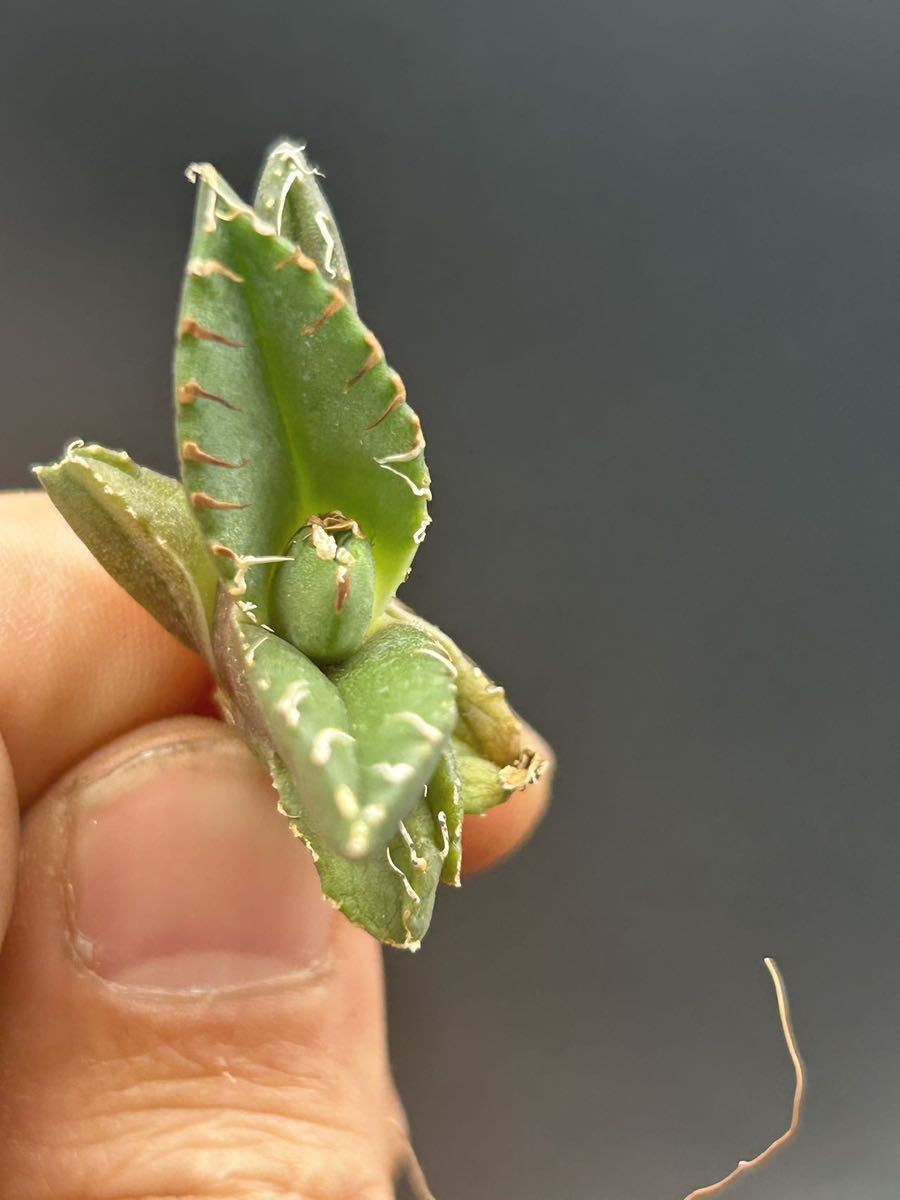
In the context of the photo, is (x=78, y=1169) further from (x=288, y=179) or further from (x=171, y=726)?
(x=288, y=179)

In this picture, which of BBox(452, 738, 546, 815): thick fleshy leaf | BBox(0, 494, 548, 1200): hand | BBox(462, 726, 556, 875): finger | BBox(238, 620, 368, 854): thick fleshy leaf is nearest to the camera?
BBox(238, 620, 368, 854): thick fleshy leaf

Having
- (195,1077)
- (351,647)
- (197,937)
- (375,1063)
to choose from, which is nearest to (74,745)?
(197,937)

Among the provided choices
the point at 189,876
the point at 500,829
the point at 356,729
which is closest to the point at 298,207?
the point at 356,729

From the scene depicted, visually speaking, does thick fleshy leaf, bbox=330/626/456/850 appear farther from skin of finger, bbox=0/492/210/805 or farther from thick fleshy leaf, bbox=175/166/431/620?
skin of finger, bbox=0/492/210/805

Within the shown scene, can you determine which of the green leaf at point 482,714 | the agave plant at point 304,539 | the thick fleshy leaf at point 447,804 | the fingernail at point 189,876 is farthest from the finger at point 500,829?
the thick fleshy leaf at point 447,804

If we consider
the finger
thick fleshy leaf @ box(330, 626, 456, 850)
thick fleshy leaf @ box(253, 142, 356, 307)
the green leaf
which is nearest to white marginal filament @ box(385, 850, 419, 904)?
thick fleshy leaf @ box(330, 626, 456, 850)

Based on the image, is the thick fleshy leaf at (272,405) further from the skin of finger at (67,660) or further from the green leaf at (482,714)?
the skin of finger at (67,660)

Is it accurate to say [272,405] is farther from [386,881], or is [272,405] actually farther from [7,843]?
[7,843]
